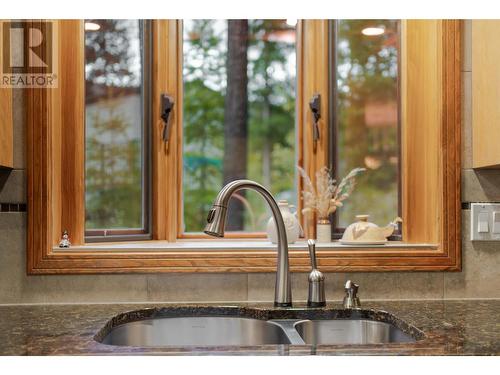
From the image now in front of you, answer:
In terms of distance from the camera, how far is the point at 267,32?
2.36 m

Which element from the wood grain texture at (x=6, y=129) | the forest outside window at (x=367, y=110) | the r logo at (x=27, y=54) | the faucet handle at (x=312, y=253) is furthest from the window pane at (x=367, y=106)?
the wood grain texture at (x=6, y=129)

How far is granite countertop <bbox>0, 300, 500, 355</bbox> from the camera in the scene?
1260 mm

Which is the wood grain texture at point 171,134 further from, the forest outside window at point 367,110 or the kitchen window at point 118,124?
the forest outside window at point 367,110

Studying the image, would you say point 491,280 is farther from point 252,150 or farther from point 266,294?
point 252,150

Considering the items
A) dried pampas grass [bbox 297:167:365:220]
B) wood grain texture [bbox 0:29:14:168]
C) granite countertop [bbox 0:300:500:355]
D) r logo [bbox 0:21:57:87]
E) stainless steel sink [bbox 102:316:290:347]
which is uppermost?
r logo [bbox 0:21:57:87]

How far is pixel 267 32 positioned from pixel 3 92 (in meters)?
1.04

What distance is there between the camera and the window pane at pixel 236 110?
231cm

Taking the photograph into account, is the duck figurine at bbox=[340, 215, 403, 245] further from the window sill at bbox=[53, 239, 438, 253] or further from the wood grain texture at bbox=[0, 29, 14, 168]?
the wood grain texture at bbox=[0, 29, 14, 168]

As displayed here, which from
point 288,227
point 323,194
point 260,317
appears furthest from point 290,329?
point 323,194

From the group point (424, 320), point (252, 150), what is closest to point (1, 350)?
point (424, 320)

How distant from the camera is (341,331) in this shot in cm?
174

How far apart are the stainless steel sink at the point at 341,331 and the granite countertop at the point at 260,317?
0.02m

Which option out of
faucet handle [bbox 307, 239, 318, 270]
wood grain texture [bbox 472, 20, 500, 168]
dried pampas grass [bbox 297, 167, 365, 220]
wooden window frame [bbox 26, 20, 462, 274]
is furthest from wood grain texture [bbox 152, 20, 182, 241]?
wood grain texture [bbox 472, 20, 500, 168]

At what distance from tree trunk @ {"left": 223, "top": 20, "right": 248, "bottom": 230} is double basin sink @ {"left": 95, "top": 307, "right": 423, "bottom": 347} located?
59 cm
